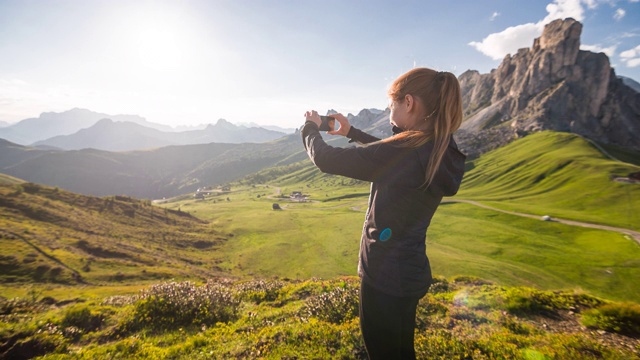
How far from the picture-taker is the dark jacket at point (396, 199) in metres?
3.40

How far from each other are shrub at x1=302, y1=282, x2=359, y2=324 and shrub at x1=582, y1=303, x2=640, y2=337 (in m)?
7.70

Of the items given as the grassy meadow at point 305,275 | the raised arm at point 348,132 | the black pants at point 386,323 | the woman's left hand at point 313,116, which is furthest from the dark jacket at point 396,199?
the grassy meadow at point 305,275

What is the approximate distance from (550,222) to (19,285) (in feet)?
404

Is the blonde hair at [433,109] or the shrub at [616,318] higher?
the blonde hair at [433,109]

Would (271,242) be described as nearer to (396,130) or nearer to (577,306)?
(577,306)

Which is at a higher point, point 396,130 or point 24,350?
point 396,130

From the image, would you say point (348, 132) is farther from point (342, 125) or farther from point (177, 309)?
point (177, 309)

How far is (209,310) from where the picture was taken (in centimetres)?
1081

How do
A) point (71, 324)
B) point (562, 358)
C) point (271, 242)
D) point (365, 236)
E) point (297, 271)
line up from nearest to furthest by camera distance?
point (365, 236), point (562, 358), point (71, 324), point (297, 271), point (271, 242)

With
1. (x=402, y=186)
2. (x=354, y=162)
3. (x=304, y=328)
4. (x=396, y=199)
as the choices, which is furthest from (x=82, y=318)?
(x=402, y=186)

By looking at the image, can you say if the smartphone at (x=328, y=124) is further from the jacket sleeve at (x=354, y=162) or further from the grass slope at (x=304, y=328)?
the grass slope at (x=304, y=328)

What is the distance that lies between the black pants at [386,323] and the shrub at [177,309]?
328 inches

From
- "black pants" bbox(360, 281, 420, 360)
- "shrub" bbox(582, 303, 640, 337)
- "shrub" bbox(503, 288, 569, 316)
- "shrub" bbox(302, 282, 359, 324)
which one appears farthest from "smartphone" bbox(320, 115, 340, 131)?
"shrub" bbox(582, 303, 640, 337)

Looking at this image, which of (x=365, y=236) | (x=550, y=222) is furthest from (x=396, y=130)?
(x=550, y=222)
